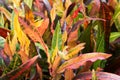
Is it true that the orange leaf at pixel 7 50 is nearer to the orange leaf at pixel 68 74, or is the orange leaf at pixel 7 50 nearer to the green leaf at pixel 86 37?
the orange leaf at pixel 68 74

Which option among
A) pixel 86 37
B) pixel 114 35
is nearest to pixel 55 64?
pixel 86 37

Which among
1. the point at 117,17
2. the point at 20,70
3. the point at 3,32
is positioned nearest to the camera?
the point at 20,70

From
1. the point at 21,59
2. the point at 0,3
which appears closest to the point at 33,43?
the point at 21,59

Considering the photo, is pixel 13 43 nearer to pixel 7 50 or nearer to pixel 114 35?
pixel 7 50

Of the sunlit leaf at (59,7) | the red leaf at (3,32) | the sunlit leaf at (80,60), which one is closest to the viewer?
the sunlit leaf at (80,60)

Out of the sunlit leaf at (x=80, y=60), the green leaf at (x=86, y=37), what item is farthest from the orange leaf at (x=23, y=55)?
the green leaf at (x=86, y=37)

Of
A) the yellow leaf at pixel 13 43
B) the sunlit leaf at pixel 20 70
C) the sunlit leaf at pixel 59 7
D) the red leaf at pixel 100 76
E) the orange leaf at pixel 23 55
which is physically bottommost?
the red leaf at pixel 100 76

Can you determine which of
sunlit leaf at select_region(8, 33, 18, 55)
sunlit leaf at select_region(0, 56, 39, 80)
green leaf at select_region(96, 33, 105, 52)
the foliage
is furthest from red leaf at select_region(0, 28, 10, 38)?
green leaf at select_region(96, 33, 105, 52)

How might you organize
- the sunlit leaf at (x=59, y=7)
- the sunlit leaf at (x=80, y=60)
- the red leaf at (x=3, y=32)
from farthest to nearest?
the sunlit leaf at (x=59, y=7) → the red leaf at (x=3, y=32) → the sunlit leaf at (x=80, y=60)

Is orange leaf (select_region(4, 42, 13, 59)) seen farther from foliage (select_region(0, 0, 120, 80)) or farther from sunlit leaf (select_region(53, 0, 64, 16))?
sunlit leaf (select_region(53, 0, 64, 16))
